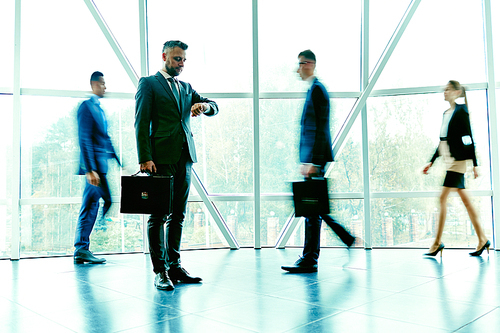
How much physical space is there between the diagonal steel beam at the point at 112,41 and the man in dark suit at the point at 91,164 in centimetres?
87

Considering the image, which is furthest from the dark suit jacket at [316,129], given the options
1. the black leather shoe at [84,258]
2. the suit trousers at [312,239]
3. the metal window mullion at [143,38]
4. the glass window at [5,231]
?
the glass window at [5,231]

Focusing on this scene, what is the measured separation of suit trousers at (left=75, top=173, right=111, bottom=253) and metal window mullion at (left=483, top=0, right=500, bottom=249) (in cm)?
429

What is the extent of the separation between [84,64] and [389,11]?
3.84m

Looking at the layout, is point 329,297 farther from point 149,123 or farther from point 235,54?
point 235,54

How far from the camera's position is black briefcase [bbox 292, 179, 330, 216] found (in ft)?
11.0

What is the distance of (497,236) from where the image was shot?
4.65 metres

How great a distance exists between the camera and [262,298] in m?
2.47

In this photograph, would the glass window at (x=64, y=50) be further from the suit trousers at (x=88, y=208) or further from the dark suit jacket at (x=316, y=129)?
the dark suit jacket at (x=316, y=129)

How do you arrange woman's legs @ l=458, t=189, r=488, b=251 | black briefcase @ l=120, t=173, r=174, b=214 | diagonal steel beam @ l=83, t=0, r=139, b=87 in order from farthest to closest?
1. diagonal steel beam @ l=83, t=0, r=139, b=87
2. woman's legs @ l=458, t=189, r=488, b=251
3. black briefcase @ l=120, t=173, r=174, b=214

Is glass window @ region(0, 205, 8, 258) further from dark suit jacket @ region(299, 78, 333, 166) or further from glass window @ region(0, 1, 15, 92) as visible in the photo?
dark suit jacket @ region(299, 78, 333, 166)

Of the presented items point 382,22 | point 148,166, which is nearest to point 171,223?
point 148,166

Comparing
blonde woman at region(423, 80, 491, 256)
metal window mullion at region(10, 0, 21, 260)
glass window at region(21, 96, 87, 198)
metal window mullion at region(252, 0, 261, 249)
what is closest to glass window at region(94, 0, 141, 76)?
glass window at region(21, 96, 87, 198)

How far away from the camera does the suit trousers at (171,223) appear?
9.21 ft

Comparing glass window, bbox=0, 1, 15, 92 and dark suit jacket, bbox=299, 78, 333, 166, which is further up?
glass window, bbox=0, 1, 15, 92
